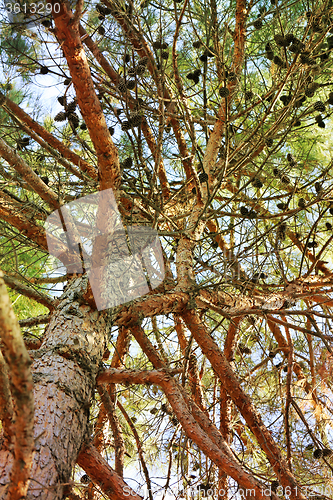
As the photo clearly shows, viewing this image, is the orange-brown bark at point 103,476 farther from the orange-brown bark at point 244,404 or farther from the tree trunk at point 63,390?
the orange-brown bark at point 244,404

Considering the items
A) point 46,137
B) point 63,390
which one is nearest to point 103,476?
point 63,390

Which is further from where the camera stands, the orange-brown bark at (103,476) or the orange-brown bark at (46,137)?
the orange-brown bark at (46,137)

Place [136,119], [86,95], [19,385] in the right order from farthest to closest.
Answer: [136,119] → [86,95] → [19,385]

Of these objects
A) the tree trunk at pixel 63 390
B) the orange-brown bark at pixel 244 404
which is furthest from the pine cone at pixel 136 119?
the orange-brown bark at pixel 244 404

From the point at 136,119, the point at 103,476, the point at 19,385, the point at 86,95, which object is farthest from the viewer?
the point at 136,119

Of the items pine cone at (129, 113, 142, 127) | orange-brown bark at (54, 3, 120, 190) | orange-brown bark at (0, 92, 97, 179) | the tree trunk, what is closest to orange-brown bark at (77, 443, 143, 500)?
the tree trunk

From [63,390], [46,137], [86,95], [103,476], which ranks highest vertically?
[46,137]

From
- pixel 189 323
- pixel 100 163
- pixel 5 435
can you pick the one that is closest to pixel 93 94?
pixel 100 163

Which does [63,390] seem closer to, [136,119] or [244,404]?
[244,404]

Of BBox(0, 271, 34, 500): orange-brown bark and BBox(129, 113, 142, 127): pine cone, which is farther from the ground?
BBox(129, 113, 142, 127): pine cone

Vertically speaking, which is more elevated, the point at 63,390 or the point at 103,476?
the point at 63,390

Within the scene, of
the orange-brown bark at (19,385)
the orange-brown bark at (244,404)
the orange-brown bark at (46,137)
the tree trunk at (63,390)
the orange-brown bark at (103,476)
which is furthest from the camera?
the orange-brown bark at (46,137)

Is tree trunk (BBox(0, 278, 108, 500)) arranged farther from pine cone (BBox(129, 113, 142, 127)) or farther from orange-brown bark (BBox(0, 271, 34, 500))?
pine cone (BBox(129, 113, 142, 127))

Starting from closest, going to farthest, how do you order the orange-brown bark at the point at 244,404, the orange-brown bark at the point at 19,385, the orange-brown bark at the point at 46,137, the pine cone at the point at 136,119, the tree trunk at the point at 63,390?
the orange-brown bark at the point at 19,385 < the tree trunk at the point at 63,390 < the orange-brown bark at the point at 244,404 < the pine cone at the point at 136,119 < the orange-brown bark at the point at 46,137
